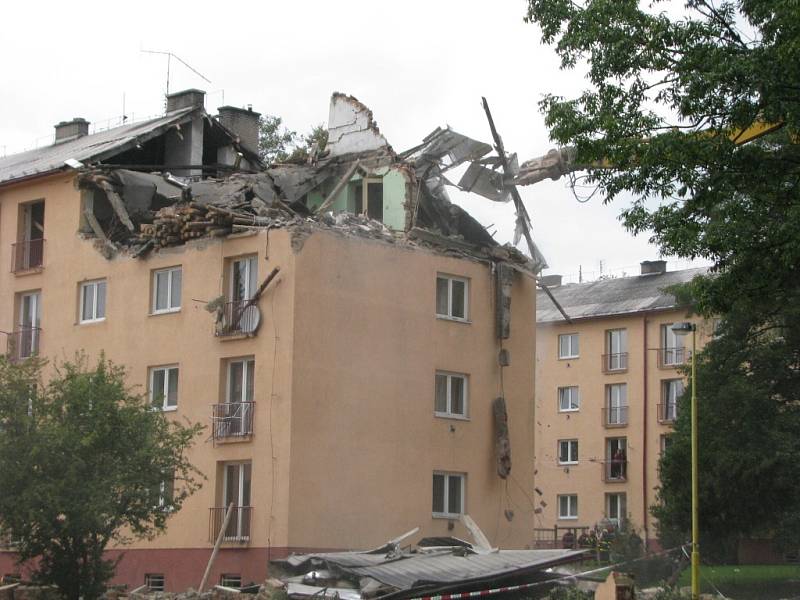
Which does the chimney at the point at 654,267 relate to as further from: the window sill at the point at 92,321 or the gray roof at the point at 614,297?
the window sill at the point at 92,321

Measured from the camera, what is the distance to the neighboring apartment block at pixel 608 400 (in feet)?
188

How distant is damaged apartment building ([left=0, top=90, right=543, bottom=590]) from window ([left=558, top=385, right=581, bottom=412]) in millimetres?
21678

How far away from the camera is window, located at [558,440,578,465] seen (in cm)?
6006

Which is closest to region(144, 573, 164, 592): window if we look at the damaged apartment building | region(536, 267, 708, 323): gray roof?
the damaged apartment building

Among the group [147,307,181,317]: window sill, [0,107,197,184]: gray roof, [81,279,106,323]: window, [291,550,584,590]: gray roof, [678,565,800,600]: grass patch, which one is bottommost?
[678,565,800,600]: grass patch

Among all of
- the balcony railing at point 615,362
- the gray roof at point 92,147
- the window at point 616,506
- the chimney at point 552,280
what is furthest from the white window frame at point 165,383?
the chimney at point 552,280

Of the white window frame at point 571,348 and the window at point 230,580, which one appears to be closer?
the window at point 230,580

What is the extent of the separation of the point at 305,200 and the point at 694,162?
824 inches

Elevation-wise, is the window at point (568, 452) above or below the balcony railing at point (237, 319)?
below

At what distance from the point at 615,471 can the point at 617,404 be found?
9.88ft

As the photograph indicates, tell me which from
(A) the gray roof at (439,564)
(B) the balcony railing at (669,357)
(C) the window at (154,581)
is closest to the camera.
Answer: (A) the gray roof at (439,564)

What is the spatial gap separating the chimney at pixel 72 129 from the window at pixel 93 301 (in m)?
10.4

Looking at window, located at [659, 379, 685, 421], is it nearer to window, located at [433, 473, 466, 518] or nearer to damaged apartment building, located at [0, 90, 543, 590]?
damaged apartment building, located at [0, 90, 543, 590]

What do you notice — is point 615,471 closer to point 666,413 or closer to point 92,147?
point 666,413
